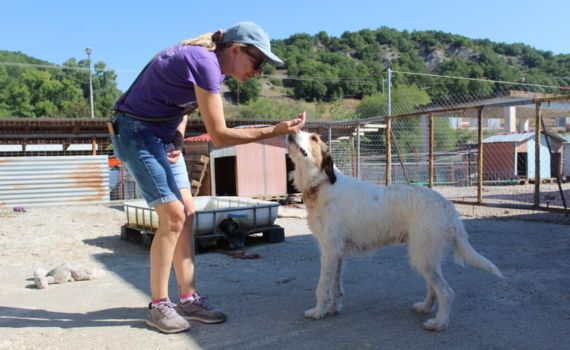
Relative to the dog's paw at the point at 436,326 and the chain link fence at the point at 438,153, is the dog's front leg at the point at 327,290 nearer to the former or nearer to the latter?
the dog's paw at the point at 436,326

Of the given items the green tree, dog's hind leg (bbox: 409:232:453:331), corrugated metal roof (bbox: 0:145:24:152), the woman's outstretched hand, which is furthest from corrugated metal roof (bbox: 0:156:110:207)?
the green tree

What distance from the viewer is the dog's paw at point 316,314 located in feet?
12.0

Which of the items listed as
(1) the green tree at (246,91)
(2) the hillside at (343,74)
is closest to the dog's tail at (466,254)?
(2) the hillside at (343,74)

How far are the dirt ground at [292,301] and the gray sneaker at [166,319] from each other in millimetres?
59

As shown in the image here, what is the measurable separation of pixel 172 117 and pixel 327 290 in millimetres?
1718

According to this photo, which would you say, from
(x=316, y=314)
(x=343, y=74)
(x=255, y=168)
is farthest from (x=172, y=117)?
(x=343, y=74)

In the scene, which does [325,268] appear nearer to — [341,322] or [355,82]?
[341,322]

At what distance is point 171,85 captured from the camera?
321 cm

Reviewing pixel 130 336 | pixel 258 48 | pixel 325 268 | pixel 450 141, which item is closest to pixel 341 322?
pixel 325 268

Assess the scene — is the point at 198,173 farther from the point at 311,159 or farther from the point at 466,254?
the point at 466,254

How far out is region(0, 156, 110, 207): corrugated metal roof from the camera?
552 inches

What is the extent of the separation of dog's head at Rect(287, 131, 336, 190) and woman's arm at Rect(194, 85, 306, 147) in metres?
0.23

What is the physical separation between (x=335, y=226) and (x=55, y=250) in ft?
17.1

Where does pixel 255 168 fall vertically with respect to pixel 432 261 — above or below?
above
